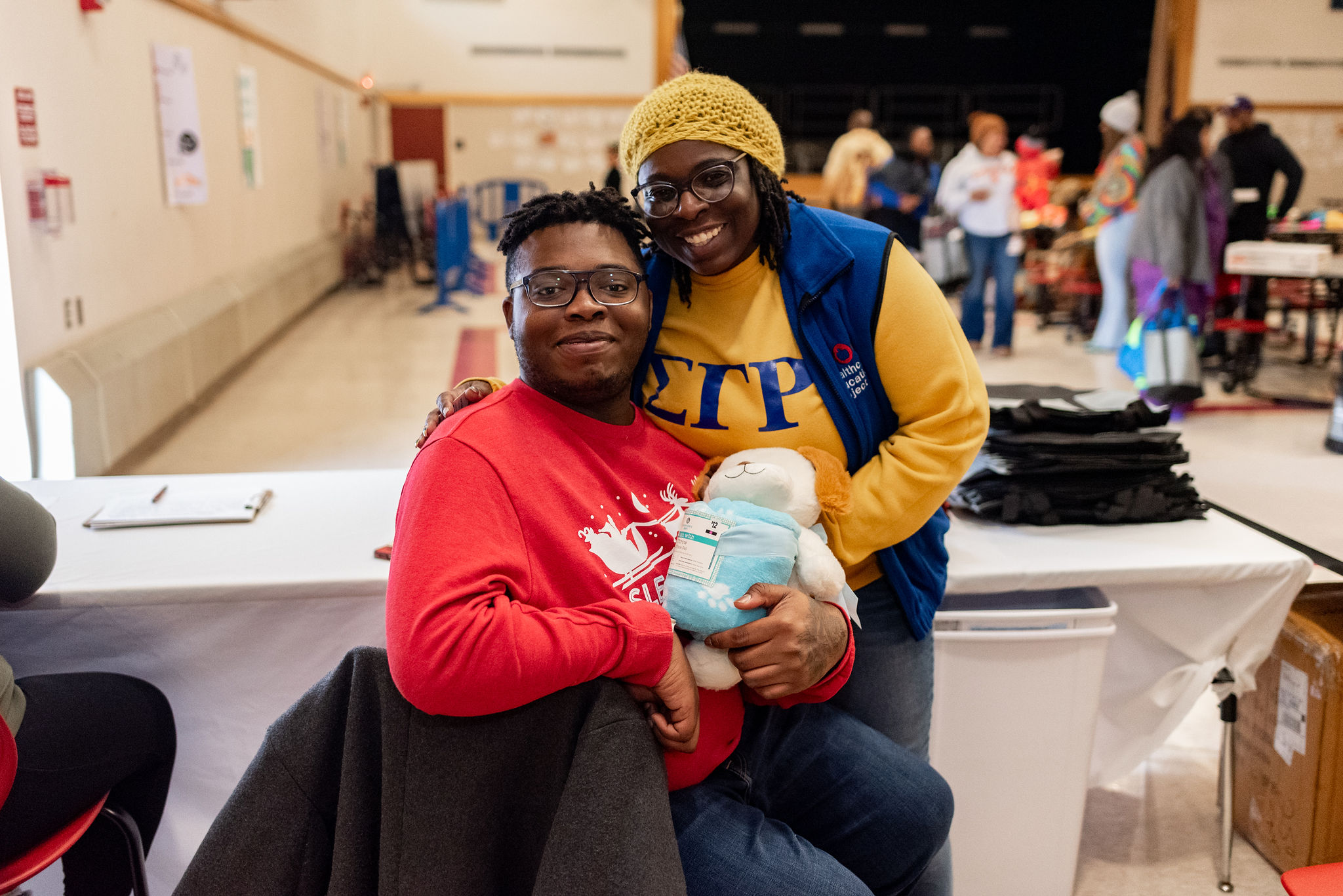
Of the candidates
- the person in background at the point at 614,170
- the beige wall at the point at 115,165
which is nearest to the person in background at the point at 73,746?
the beige wall at the point at 115,165

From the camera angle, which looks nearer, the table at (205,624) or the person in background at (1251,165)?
the table at (205,624)

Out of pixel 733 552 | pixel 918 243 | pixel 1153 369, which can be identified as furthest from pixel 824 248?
pixel 918 243

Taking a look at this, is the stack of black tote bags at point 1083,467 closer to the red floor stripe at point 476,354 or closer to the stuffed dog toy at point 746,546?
the stuffed dog toy at point 746,546

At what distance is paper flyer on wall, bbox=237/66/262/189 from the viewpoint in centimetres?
735

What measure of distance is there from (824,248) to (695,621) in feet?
2.04

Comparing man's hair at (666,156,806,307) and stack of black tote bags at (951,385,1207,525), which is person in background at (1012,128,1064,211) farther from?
man's hair at (666,156,806,307)

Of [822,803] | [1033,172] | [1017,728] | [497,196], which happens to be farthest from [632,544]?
[497,196]

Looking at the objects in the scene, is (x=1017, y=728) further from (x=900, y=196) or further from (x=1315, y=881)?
(x=900, y=196)

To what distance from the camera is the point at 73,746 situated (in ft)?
4.60

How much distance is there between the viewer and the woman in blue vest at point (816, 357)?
1.46m

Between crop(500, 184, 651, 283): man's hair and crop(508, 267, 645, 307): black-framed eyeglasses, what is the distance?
0.19 ft

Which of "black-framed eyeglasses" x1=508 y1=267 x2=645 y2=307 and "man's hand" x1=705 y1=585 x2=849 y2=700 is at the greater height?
"black-framed eyeglasses" x1=508 y1=267 x2=645 y2=307

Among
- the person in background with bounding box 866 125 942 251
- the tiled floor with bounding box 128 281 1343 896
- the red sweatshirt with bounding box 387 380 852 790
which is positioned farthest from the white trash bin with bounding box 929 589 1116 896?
the person in background with bounding box 866 125 942 251

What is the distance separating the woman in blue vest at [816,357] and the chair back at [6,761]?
0.67m
